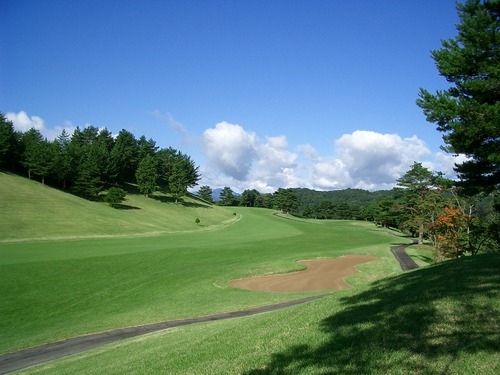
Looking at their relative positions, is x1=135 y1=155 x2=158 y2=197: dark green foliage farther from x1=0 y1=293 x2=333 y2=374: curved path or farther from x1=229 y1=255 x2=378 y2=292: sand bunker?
x1=0 y1=293 x2=333 y2=374: curved path

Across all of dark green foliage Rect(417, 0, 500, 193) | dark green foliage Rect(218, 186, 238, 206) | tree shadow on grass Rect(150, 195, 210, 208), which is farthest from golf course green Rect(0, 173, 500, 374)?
dark green foliage Rect(218, 186, 238, 206)

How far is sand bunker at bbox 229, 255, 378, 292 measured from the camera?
28.9m

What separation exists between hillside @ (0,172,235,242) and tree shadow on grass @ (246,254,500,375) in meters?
47.2

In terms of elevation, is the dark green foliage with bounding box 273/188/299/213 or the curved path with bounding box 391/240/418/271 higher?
the dark green foliage with bounding box 273/188/299/213

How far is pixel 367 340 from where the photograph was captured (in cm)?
784

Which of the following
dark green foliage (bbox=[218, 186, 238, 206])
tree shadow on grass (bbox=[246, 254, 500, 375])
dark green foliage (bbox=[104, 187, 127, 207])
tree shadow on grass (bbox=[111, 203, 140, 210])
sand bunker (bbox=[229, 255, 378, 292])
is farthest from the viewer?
dark green foliage (bbox=[218, 186, 238, 206])

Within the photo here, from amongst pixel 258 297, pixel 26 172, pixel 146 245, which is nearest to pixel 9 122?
pixel 26 172

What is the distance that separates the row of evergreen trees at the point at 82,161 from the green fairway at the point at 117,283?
3698 centimetres

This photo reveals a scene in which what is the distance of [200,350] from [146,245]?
36.4m

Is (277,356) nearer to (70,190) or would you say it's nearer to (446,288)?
(446,288)

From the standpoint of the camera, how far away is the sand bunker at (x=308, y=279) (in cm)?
2891

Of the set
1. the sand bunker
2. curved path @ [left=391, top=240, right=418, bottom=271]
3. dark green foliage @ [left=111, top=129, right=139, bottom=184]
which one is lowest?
the sand bunker

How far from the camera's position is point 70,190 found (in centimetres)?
7812

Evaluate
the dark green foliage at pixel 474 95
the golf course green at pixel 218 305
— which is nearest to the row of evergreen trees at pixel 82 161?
the golf course green at pixel 218 305
